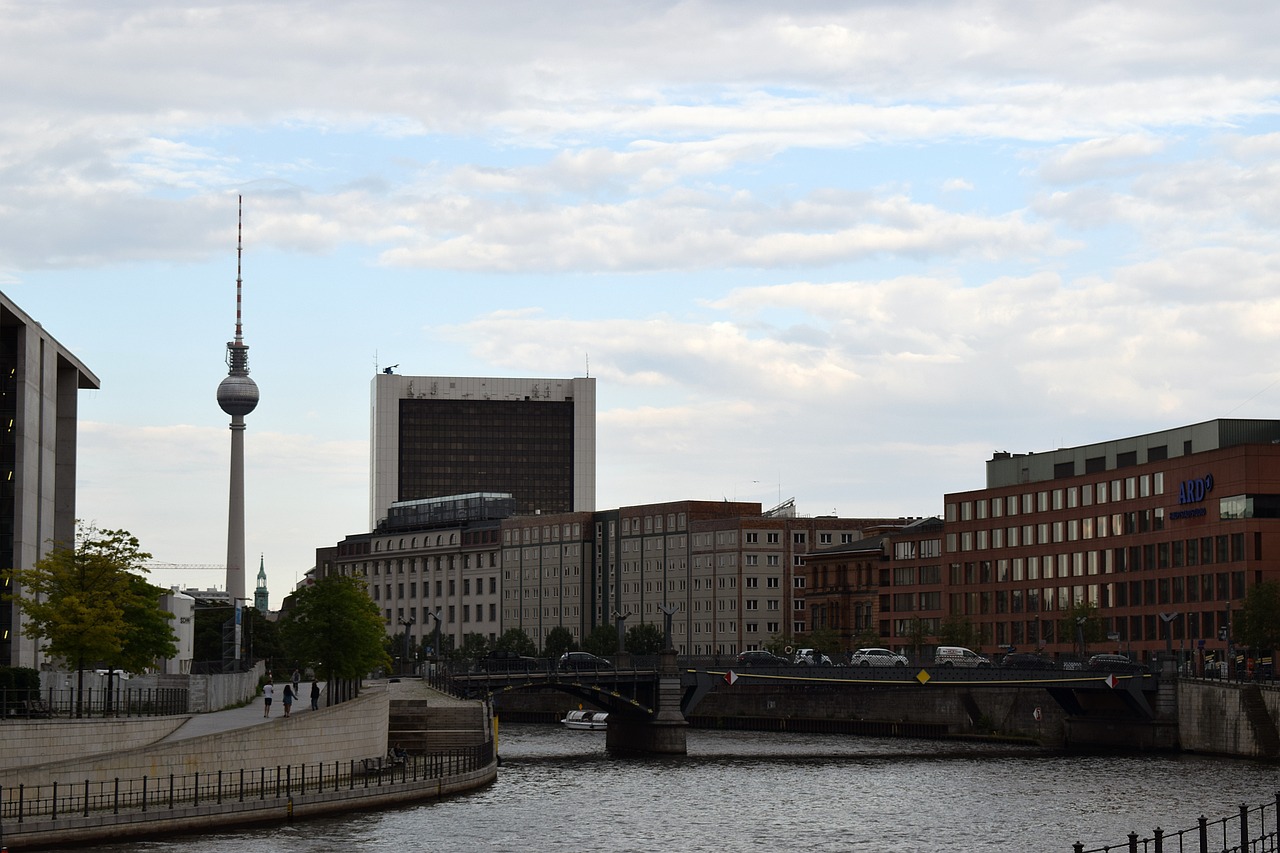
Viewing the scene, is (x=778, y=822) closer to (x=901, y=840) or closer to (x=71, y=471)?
(x=901, y=840)

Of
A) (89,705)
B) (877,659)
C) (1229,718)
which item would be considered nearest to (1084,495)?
(877,659)

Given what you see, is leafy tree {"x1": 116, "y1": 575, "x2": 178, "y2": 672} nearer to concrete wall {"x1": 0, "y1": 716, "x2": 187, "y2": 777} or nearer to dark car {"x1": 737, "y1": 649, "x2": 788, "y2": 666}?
concrete wall {"x1": 0, "y1": 716, "x2": 187, "y2": 777}

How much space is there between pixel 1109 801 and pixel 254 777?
1576 inches

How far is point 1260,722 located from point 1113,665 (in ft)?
59.2

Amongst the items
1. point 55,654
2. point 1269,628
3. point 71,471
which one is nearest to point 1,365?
point 71,471

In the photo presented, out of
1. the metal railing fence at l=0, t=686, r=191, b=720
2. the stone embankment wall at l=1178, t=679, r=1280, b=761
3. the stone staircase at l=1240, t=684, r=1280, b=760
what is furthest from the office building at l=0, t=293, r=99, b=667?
the stone embankment wall at l=1178, t=679, r=1280, b=761

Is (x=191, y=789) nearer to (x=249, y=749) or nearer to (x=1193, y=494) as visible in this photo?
(x=249, y=749)

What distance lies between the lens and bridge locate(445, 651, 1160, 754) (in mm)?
132125

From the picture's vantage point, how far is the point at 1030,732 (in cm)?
14625

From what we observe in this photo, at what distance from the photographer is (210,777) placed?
69.6m

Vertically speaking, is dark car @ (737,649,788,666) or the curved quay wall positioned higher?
dark car @ (737,649,788,666)

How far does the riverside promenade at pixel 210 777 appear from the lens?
61.5 meters

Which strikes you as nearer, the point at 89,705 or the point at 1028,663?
the point at 89,705

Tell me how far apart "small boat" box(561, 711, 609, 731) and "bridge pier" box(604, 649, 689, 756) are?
40.4 m
